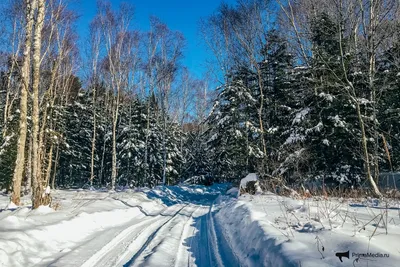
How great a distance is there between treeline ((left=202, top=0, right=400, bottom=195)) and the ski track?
628cm

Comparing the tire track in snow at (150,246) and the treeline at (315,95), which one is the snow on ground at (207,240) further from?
the treeline at (315,95)

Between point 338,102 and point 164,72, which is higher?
point 164,72

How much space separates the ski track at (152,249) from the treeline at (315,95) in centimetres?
628

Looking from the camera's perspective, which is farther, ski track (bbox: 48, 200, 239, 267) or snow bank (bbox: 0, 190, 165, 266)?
ski track (bbox: 48, 200, 239, 267)

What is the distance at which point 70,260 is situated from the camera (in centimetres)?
461

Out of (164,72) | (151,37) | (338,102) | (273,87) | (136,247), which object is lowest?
(136,247)

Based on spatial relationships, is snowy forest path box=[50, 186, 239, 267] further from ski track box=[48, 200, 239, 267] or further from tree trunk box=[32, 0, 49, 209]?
tree trunk box=[32, 0, 49, 209]

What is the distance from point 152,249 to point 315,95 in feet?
34.1

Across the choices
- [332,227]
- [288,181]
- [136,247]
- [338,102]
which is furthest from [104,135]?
[332,227]

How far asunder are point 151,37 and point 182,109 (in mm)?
9824

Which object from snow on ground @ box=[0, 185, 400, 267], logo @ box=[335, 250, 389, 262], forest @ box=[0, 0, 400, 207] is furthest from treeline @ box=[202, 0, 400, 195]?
logo @ box=[335, 250, 389, 262]

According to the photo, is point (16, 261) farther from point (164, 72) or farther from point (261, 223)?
point (164, 72)

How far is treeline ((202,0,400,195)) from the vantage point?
11773 millimetres

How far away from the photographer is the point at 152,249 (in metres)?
5.36
